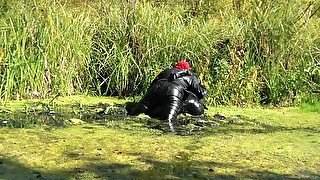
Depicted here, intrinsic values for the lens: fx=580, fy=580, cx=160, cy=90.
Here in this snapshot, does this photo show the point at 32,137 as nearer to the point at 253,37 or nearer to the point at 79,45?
the point at 79,45

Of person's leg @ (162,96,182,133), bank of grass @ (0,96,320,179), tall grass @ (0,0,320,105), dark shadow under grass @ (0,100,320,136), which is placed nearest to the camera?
bank of grass @ (0,96,320,179)

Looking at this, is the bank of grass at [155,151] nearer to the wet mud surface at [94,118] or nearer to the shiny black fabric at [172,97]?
the wet mud surface at [94,118]

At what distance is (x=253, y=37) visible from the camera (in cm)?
685

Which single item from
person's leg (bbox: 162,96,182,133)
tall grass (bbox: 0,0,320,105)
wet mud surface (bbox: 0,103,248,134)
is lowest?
wet mud surface (bbox: 0,103,248,134)

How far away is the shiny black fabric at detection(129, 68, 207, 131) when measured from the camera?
218 inches

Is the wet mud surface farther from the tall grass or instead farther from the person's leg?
the tall grass

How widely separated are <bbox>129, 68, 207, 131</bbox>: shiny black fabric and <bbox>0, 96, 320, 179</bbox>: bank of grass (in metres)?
0.19

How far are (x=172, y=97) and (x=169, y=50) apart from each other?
4.69 ft

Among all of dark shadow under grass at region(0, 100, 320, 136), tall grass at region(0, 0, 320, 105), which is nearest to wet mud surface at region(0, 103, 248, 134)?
dark shadow under grass at region(0, 100, 320, 136)

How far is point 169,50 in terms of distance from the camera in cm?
688

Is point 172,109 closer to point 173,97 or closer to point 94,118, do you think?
point 173,97

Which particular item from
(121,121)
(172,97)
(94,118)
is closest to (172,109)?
(172,97)

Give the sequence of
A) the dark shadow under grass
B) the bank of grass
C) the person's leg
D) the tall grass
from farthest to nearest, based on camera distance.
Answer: the tall grass, the person's leg, the dark shadow under grass, the bank of grass

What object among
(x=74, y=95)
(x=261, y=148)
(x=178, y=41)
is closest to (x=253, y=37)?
(x=178, y=41)
